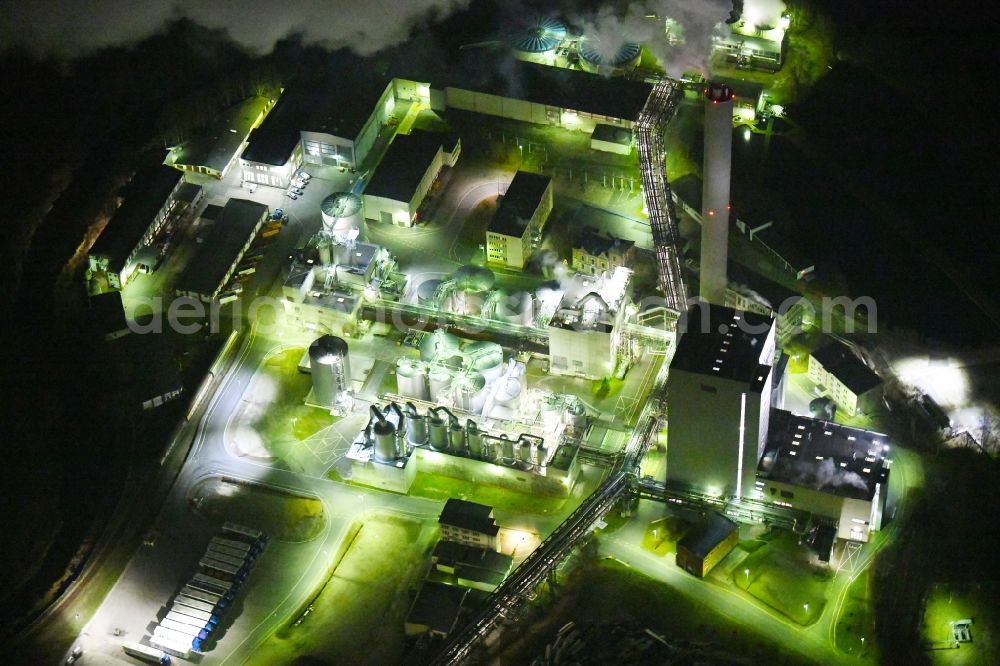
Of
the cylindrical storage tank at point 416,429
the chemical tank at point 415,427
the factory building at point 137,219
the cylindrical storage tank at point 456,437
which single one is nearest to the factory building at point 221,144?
the factory building at point 137,219

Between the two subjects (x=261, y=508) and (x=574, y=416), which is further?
(x=574, y=416)

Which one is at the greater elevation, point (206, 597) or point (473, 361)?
point (473, 361)

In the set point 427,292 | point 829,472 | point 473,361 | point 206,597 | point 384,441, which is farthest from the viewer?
point 427,292

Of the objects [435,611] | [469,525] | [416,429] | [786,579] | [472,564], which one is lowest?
[435,611]

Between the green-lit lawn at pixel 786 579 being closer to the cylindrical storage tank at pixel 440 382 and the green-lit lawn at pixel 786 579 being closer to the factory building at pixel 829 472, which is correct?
the factory building at pixel 829 472

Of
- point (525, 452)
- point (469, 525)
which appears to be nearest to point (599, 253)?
point (525, 452)

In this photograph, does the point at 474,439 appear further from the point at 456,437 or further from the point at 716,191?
the point at 716,191

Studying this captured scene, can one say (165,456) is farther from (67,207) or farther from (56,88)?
(56,88)
